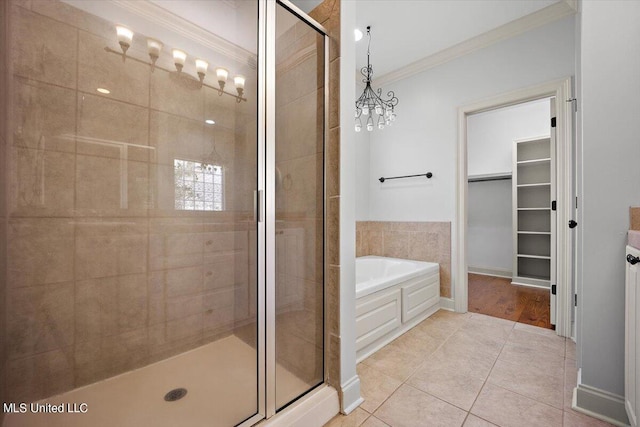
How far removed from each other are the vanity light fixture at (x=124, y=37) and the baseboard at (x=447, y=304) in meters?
3.26

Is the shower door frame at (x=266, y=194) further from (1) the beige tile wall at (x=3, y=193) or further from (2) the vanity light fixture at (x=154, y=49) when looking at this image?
(1) the beige tile wall at (x=3, y=193)

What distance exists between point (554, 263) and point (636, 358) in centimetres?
160

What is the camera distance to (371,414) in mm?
1352

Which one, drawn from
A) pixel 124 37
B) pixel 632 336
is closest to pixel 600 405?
pixel 632 336

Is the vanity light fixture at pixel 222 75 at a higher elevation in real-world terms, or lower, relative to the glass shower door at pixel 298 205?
higher

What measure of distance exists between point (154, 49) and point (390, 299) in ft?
7.38

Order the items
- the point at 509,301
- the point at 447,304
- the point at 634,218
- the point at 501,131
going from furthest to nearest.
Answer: the point at 501,131
the point at 509,301
the point at 447,304
the point at 634,218

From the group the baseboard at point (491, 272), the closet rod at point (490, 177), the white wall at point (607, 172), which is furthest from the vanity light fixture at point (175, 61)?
the baseboard at point (491, 272)

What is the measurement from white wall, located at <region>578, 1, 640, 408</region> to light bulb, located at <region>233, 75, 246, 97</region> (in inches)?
68.6

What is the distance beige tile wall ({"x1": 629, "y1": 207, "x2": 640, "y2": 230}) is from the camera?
3.89 feet

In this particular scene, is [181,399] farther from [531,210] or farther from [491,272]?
[531,210]

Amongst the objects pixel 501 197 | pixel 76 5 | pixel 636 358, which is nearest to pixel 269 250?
pixel 76 5

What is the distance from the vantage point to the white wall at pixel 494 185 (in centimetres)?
405

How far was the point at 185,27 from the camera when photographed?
4.63 ft
